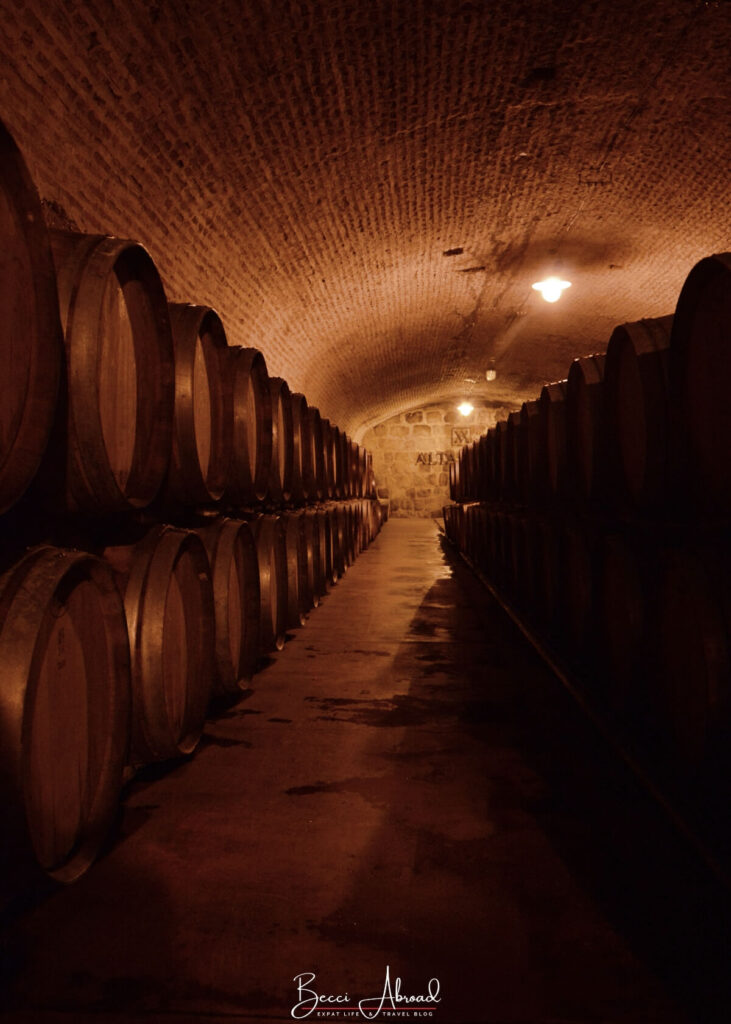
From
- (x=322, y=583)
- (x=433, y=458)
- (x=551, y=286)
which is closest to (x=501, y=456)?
(x=322, y=583)

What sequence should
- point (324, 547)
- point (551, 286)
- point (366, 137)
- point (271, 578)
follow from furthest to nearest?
point (551, 286), point (324, 547), point (366, 137), point (271, 578)

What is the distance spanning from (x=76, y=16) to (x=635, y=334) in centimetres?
249

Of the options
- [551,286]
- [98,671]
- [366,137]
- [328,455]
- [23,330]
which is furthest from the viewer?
[551,286]

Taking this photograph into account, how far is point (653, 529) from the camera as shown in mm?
2428

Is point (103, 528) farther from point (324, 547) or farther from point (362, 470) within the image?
point (362, 470)

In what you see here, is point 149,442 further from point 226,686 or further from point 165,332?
point 226,686

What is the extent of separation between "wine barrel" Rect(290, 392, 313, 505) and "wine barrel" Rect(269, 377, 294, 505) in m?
0.06

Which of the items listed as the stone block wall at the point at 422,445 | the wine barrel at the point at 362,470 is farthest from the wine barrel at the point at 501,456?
the stone block wall at the point at 422,445

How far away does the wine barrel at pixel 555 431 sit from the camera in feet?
12.5

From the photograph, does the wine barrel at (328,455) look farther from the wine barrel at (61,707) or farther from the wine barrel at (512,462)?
the wine barrel at (61,707)

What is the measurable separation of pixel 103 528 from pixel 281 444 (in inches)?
94.5

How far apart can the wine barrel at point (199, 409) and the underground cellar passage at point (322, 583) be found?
2 centimetres

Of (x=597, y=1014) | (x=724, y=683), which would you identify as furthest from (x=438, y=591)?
(x=597, y=1014)

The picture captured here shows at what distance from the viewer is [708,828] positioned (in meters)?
1.81
